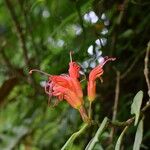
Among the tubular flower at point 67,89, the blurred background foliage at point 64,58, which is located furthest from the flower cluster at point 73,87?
the blurred background foliage at point 64,58

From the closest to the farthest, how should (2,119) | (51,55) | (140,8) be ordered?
(51,55)
(140,8)
(2,119)

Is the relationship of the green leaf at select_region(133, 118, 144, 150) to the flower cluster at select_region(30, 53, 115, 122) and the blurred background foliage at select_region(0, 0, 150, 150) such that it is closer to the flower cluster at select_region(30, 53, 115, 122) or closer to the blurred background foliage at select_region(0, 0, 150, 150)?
the flower cluster at select_region(30, 53, 115, 122)

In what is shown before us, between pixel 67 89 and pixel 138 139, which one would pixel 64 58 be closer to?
pixel 67 89

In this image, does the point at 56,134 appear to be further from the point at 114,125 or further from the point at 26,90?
the point at 114,125

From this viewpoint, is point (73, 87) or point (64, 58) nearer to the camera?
point (73, 87)

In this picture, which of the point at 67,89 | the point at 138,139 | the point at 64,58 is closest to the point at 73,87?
the point at 67,89

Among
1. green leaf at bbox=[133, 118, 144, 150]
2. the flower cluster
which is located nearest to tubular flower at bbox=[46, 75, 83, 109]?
the flower cluster

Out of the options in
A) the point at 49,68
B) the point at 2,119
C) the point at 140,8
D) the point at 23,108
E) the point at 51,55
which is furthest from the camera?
the point at 2,119

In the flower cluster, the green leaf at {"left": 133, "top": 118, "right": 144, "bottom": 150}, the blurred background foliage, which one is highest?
the blurred background foliage

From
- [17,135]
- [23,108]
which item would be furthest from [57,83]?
[23,108]
